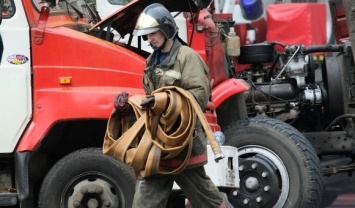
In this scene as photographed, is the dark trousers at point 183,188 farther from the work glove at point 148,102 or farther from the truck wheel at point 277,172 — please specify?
the truck wheel at point 277,172

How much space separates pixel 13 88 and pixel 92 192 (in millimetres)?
1083

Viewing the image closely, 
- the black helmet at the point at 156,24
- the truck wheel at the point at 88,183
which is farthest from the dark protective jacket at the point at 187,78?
the truck wheel at the point at 88,183

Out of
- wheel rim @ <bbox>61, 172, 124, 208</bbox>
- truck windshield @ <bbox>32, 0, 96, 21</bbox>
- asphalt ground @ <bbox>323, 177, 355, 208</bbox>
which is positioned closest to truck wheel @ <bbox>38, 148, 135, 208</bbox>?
wheel rim @ <bbox>61, 172, 124, 208</bbox>

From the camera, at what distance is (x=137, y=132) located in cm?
689

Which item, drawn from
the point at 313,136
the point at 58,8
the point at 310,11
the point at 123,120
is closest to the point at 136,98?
the point at 123,120

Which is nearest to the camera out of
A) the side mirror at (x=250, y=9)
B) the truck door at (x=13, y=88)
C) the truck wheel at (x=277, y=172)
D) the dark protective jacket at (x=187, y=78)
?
the dark protective jacket at (x=187, y=78)

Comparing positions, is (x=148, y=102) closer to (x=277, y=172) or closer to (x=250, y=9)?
(x=277, y=172)

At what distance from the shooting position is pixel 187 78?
22.4ft

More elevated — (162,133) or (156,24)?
(156,24)

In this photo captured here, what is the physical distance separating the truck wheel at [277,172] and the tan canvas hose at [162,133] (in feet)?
8.11

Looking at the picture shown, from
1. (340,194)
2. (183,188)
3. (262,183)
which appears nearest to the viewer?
(183,188)

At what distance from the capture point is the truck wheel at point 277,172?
914cm

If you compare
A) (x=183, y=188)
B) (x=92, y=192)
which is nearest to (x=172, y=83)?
(x=183, y=188)

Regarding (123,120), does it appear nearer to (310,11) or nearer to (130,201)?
(130,201)
